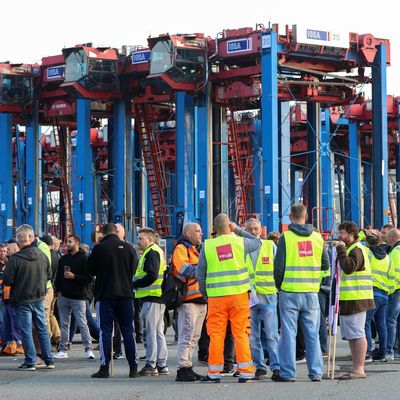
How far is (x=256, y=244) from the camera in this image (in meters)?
13.4

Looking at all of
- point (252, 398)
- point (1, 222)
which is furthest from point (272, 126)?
point (252, 398)

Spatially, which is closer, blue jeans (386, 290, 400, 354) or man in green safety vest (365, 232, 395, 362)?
man in green safety vest (365, 232, 395, 362)

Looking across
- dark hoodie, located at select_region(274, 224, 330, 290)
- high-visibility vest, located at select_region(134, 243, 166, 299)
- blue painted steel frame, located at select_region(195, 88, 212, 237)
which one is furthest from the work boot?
blue painted steel frame, located at select_region(195, 88, 212, 237)

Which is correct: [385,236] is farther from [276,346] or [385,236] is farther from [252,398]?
[252,398]

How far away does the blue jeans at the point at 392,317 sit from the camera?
16.3 meters

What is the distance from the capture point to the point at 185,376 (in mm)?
13422

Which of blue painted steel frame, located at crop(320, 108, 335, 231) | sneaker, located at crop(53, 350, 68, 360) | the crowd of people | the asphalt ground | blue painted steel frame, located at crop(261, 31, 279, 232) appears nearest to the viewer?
the asphalt ground

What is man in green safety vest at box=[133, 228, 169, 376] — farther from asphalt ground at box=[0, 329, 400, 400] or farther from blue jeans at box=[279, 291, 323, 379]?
blue jeans at box=[279, 291, 323, 379]

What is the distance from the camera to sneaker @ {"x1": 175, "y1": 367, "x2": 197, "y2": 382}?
44.0ft

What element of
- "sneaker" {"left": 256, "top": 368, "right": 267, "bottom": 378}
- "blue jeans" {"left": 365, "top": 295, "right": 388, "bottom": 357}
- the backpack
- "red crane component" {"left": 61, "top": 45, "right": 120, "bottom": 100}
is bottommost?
"sneaker" {"left": 256, "top": 368, "right": 267, "bottom": 378}

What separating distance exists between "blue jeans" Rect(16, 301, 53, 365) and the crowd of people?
0.01m

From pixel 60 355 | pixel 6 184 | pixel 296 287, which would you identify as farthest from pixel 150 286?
pixel 6 184

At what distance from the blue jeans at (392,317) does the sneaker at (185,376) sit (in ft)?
12.9

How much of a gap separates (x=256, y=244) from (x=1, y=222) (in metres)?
36.0
